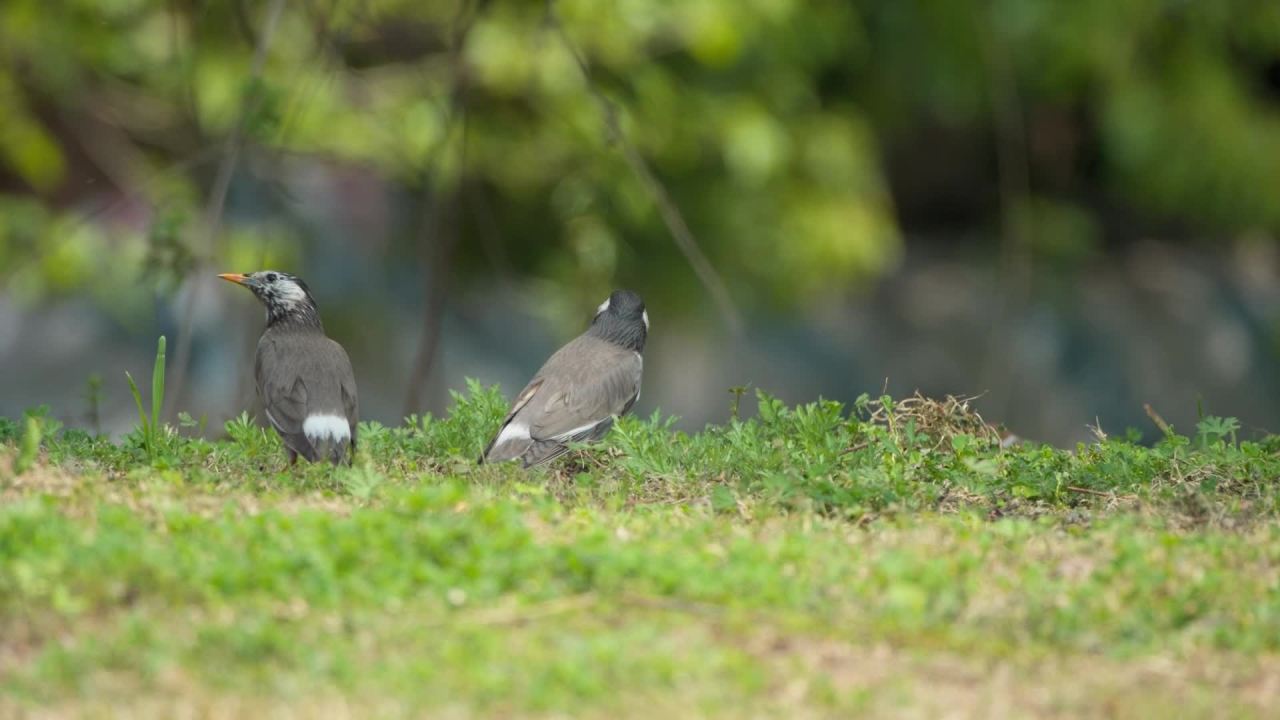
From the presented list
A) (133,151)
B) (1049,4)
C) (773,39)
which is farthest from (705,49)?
(133,151)

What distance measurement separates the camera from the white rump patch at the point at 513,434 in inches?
267

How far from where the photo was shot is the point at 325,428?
641 cm

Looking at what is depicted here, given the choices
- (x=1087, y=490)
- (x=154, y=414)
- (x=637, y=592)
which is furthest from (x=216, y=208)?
(x=1087, y=490)

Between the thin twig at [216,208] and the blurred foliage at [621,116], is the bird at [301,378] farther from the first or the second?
the blurred foliage at [621,116]

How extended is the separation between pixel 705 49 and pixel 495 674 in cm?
732

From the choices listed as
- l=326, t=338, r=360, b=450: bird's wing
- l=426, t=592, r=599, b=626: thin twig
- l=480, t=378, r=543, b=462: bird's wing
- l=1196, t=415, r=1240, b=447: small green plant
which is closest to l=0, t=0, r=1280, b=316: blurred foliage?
l=326, t=338, r=360, b=450: bird's wing

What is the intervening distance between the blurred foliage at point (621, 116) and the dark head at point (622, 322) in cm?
206

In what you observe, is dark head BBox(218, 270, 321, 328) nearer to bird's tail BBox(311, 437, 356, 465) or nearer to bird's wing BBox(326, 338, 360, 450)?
bird's wing BBox(326, 338, 360, 450)

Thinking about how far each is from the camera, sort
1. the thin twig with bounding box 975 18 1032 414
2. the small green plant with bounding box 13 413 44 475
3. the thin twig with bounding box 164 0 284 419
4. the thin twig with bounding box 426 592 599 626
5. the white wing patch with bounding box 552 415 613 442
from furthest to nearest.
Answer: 1. the thin twig with bounding box 975 18 1032 414
2. the thin twig with bounding box 164 0 284 419
3. the white wing patch with bounding box 552 415 613 442
4. the small green plant with bounding box 13 413 44 475
5. the thin twig with bounding box 426 592 599 626

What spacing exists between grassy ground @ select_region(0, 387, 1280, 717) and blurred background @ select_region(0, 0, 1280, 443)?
3.44 meters

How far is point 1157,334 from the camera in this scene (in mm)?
15602

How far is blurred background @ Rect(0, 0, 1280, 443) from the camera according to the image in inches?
434

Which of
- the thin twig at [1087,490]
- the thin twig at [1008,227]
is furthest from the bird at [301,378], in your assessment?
the thin twig at [1008,227]

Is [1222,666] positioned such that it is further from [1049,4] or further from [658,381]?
[658,381]
